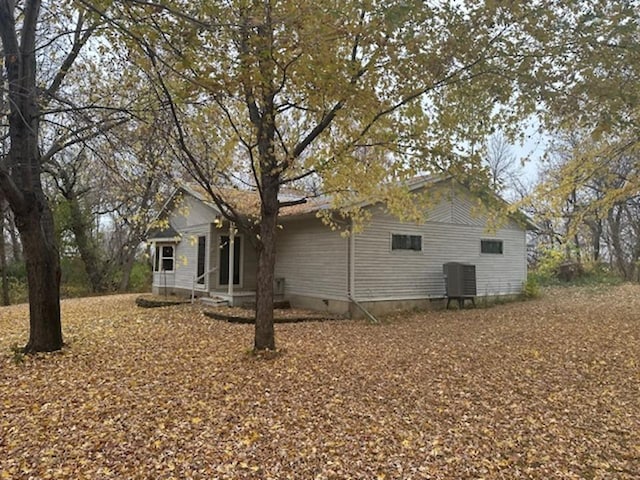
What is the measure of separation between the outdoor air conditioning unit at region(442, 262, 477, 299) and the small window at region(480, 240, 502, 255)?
1.79 metres

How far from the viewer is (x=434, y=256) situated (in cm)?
1246

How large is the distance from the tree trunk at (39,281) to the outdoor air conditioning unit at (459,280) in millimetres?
9563

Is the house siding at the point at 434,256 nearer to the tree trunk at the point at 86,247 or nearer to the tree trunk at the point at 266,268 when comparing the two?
the tree trunk at the point at 266,268

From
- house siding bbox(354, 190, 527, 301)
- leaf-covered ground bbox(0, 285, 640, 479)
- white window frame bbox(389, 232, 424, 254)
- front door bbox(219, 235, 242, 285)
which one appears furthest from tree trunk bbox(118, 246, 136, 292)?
white window frame bbox(389, 232, 424, 254)

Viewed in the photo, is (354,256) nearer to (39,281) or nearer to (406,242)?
(406,242)

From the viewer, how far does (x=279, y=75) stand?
18.4 ft

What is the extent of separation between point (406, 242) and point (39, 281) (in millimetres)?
8634

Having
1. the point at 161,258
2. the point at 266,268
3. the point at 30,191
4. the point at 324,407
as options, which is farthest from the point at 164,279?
the point at 324,407

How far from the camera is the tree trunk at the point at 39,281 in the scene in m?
6.31

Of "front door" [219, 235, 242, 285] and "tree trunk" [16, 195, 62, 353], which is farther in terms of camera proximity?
"front door" [219, 235, 242, 285]

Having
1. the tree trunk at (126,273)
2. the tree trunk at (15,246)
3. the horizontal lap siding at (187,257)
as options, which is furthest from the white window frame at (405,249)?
the tree trunk at (15,246)

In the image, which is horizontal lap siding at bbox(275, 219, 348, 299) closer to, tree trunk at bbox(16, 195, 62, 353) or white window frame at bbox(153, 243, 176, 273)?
white window frame at bbox(153, 243, 176, 273)

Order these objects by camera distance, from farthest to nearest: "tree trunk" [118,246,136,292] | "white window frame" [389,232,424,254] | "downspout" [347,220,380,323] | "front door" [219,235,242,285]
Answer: "tree trunk" [118,246,136,292]
"front door" [219,235,242,285]
"white window frame" [389,232,424,254]
"downspout" [347,220,380,323]

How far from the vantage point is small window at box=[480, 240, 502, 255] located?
1381 centimetres
